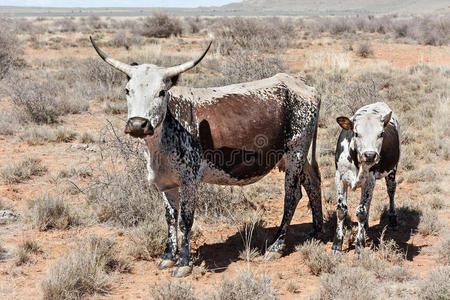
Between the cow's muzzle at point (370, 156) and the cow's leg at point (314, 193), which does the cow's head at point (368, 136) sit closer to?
the cow's muzzle at point (370, 156)

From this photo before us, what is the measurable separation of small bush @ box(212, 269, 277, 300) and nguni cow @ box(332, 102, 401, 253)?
4.41 ft

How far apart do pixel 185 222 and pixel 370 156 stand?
86.0 inches

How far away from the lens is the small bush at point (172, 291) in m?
4.44

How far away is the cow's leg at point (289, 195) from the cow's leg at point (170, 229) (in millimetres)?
1191

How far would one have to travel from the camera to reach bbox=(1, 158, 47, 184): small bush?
7988mm

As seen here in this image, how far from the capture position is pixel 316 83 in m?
15.4

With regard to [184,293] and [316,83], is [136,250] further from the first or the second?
[316,83]

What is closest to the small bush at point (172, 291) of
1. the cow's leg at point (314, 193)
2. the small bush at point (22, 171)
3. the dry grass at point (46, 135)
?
the cow's leg at point (314, 193)

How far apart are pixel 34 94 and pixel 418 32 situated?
2698 centimetres

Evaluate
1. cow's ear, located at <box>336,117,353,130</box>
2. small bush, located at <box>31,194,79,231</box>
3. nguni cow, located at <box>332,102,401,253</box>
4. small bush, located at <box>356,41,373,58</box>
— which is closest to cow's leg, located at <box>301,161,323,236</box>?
nguni cow, located at <box>332,102,401,253</box>

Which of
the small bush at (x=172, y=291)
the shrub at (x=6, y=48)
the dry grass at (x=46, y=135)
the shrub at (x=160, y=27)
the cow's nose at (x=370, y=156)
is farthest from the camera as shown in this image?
the shrub at (x=160, y=27)

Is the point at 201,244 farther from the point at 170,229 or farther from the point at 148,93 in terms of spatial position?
the point at 148,93

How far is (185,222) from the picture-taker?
514 cm

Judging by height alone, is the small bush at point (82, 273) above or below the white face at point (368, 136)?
below
